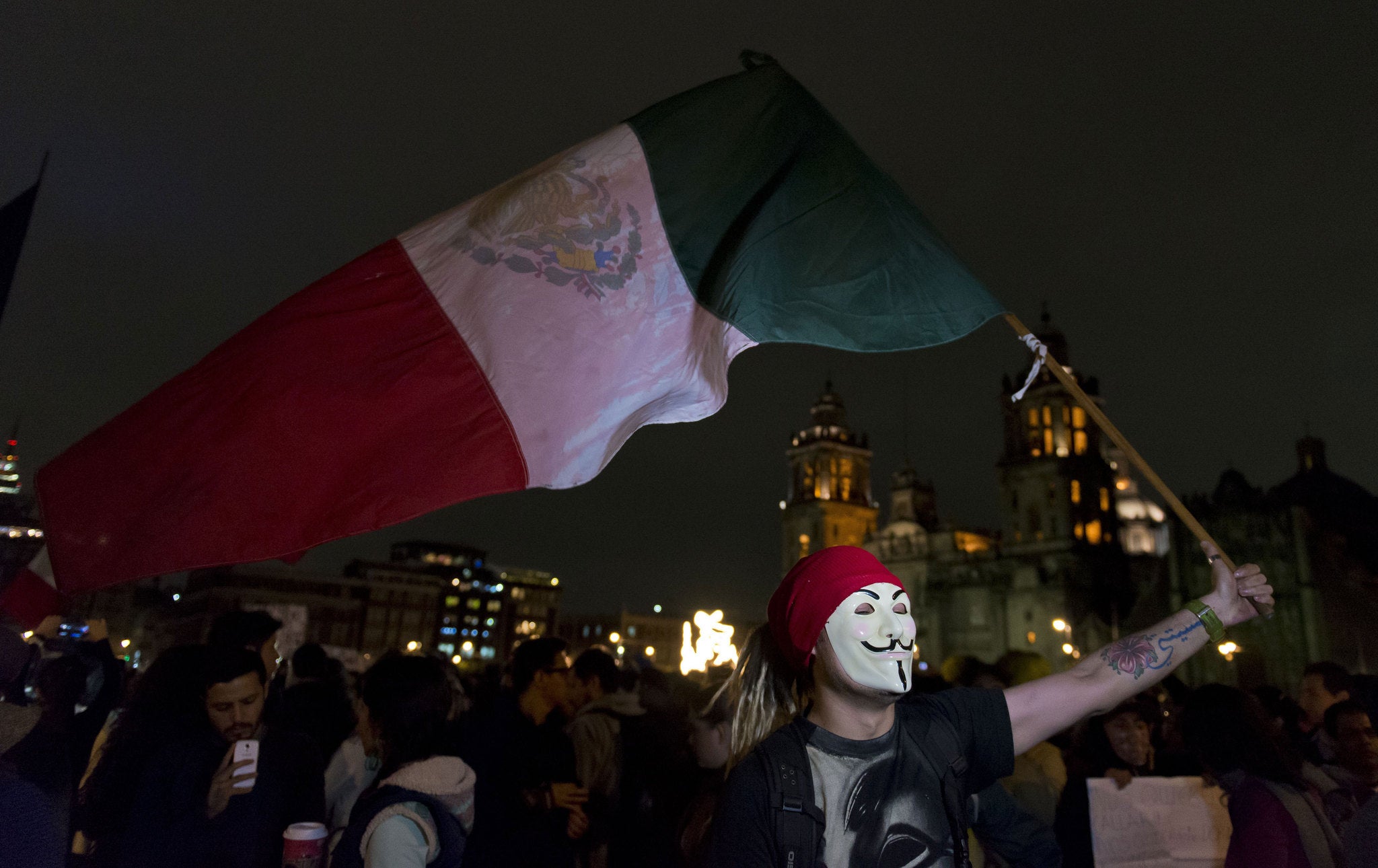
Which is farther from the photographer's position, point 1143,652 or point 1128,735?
point 1128,735

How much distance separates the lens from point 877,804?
254 cm

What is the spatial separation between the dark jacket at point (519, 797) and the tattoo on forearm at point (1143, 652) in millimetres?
3025

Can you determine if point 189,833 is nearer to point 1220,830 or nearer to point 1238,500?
point 1220,830

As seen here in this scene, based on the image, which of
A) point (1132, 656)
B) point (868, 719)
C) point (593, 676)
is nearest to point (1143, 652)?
point (1132, 656)

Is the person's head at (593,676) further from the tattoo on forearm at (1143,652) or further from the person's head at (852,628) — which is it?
the tattoo on forearm at (1143,652)

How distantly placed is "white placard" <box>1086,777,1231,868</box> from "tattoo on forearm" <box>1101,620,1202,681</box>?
156 cm

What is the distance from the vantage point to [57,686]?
4.92 metres

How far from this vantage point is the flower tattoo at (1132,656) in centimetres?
294

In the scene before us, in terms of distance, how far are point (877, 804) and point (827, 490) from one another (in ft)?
293

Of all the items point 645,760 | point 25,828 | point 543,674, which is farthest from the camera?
point 645,760

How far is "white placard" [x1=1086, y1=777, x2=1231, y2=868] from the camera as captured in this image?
4.13 metres

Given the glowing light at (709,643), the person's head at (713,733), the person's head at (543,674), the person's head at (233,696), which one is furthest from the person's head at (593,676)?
the glowing light at (709,643)

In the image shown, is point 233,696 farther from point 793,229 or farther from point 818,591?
point 793,229

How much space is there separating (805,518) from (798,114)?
282 ft
